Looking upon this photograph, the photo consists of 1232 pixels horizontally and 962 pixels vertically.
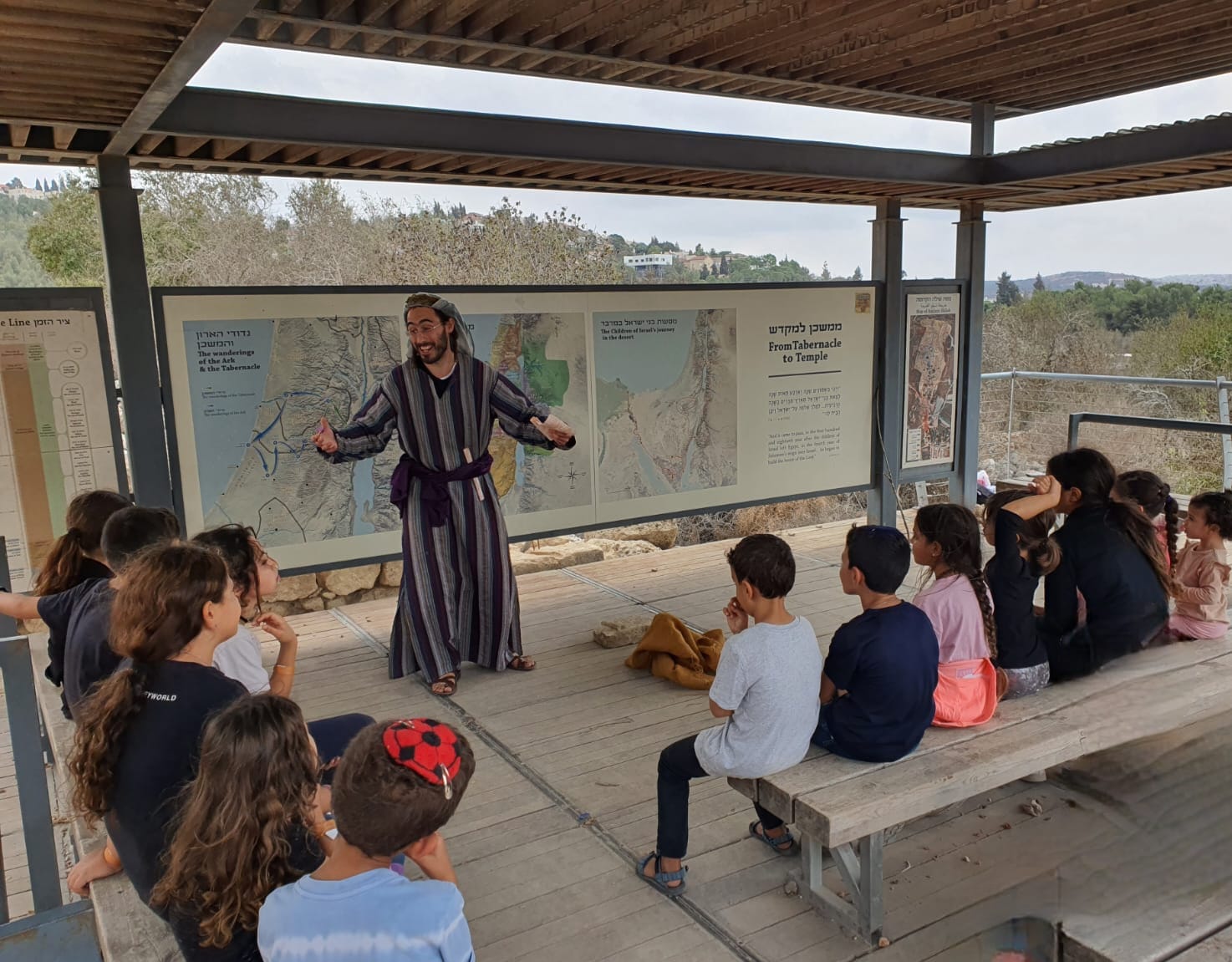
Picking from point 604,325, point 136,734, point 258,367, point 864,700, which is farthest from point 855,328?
point 136,734

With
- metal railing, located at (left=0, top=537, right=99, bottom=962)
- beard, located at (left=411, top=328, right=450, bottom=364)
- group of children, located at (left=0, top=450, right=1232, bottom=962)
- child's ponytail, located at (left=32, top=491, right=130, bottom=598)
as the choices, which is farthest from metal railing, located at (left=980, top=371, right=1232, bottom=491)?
metal railing, located at (left=0, top=537, right=99, bottom=962)

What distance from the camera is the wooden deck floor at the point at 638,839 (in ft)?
9.09

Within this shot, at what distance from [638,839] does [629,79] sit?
132 inches

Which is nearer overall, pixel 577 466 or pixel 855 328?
pixel 577 466

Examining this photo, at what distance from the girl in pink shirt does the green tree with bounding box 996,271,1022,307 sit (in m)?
28.3

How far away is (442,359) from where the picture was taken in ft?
15.2

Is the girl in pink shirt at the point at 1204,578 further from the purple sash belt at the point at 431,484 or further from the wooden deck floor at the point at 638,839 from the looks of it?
the purple sash belt at the point at 431,484

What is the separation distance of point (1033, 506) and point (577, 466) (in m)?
3.07

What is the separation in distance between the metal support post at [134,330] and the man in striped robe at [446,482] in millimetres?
796

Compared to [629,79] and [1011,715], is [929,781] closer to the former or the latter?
[1011,715]

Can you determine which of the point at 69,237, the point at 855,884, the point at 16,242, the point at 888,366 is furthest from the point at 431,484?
the point at 16,242

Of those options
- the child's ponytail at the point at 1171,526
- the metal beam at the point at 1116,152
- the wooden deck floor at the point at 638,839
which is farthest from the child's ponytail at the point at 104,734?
the metal beam at the point at 1116,152

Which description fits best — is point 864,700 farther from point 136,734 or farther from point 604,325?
point 604,325

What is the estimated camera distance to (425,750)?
1.68 meters
